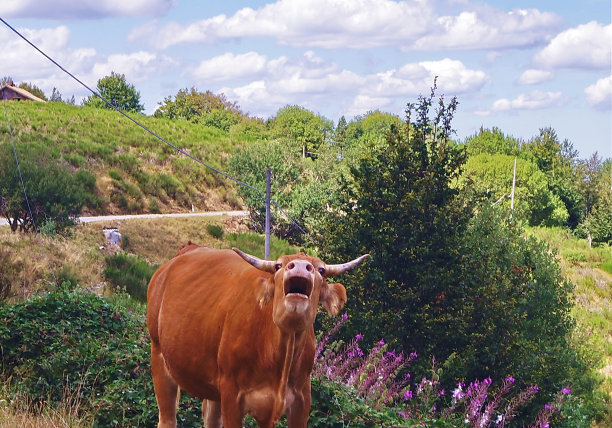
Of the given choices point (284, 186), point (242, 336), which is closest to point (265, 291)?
point (242, 336)

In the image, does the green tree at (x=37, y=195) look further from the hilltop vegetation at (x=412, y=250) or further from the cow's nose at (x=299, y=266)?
the cow's nose at (x=299, y=266)

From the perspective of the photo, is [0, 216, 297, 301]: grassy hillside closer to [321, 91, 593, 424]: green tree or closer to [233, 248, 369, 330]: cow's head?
[321, 91, 593, 424]: green tree

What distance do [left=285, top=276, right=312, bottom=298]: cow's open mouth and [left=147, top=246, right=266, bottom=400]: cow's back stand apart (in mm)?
410

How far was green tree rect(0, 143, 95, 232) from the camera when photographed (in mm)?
25188

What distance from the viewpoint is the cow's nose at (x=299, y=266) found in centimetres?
442

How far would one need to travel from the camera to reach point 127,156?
45.4 metres

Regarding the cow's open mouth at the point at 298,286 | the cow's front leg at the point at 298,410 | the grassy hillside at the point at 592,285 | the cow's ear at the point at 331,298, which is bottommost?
the grassy hillside at the point at 592,285

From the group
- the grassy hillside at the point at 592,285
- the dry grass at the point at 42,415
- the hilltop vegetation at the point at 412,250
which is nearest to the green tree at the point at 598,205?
the grassy hillside at the point at 592,285

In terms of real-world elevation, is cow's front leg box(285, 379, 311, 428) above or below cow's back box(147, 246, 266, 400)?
below

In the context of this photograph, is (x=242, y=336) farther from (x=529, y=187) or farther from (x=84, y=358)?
(x=529, y=187)

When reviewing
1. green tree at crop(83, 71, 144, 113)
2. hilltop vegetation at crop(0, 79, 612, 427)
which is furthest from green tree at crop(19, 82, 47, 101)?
hilltop vegetation at crop(0, 79, 612, 427)

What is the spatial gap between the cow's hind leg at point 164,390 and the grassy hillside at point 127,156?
30.3 m

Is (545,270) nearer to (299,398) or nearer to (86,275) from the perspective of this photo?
(86,275)

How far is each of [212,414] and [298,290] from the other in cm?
253
